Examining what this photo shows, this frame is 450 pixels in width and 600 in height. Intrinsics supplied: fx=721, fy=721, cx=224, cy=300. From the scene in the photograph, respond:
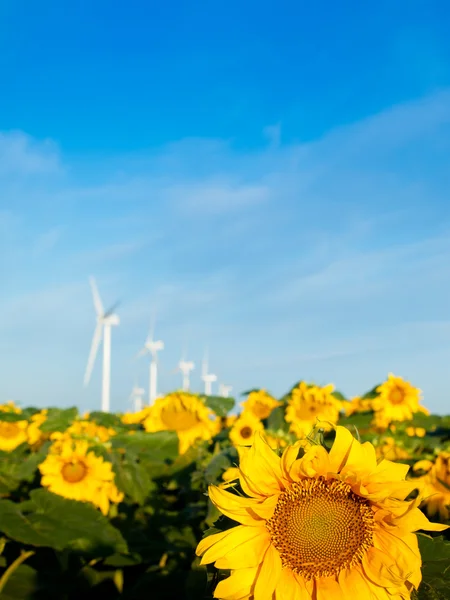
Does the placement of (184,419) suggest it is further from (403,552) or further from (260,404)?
(403,552)

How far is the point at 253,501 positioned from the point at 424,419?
251 inches

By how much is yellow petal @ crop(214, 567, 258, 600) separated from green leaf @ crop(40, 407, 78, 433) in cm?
538

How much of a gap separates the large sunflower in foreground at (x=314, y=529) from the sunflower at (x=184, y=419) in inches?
197

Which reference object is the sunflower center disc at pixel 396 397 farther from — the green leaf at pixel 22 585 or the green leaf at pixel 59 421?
the green leaf at pixel 22 585

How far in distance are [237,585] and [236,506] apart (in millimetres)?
223

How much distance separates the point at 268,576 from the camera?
83.8 inches

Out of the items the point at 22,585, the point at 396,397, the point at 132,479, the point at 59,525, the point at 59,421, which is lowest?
the point at 22,585

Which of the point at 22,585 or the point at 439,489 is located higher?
the point at 439,489

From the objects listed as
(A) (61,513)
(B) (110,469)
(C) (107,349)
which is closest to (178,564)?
(B) (110,469)

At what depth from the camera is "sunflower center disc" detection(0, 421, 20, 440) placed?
7.17 metres

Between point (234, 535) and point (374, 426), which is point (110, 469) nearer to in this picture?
point (374, 426)

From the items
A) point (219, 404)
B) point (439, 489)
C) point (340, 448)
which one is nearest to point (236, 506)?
point (340, 448)

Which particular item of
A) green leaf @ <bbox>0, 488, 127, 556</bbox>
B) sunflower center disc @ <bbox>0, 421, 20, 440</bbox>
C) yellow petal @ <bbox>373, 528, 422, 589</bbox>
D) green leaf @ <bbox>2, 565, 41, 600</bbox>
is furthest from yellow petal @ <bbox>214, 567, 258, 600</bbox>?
sunflower center disc @ <bbox>0, 421, 20, 440</bbox>

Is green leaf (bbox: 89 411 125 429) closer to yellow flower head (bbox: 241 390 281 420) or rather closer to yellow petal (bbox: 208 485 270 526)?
yellow flower head (bbox: 241 390 281 420)
